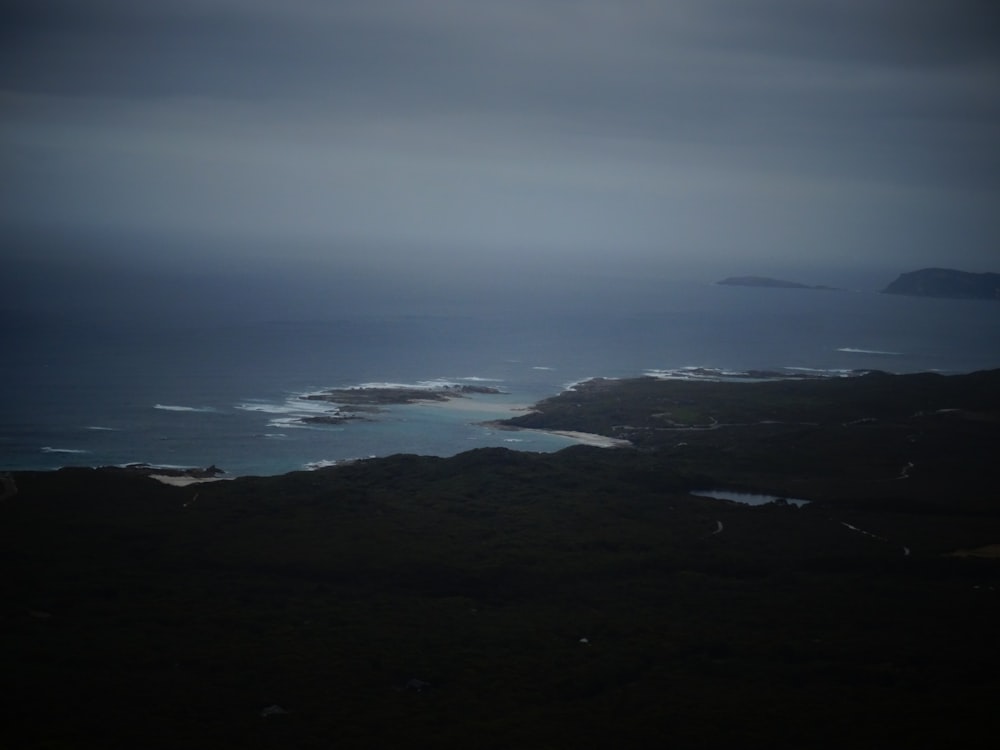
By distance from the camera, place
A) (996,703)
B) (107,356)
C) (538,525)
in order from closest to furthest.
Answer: (996,703)
(538,525)
(107,356)

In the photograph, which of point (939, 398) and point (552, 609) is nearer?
point (552, 609)

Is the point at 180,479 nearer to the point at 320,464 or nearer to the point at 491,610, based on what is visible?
the point at 320,464

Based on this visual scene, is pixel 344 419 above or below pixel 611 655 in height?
above

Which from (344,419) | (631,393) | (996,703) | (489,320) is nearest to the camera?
(996,703)

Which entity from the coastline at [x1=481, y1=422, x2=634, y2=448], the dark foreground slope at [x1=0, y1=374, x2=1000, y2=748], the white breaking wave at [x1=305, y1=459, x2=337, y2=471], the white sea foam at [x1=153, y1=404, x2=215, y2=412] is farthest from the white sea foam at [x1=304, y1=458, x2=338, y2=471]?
the white sea foam at [x1=153, y1=404, x2=215, y2=412]

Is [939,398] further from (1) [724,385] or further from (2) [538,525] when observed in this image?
(2) [538,525]

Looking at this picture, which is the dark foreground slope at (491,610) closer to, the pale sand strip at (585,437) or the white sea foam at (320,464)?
the white sea foam at (320,464)

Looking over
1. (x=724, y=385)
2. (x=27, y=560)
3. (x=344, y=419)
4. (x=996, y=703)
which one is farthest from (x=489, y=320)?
(x=996, y=703)

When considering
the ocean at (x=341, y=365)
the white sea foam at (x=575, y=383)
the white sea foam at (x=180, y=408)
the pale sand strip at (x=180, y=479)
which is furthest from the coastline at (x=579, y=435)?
the pale sand strip at (x=180, y=479)
